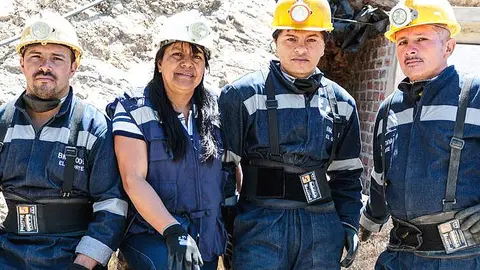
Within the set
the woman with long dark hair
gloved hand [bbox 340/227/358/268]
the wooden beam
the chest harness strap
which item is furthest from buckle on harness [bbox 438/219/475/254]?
the wooden beam

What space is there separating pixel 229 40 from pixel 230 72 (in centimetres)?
61

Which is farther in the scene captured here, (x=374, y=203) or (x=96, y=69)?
(x=96, y=69)

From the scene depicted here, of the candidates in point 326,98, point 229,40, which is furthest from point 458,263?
point 229,40

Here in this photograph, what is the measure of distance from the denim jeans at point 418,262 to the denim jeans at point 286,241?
0.25 meters

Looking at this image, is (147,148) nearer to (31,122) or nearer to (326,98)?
(31,122)

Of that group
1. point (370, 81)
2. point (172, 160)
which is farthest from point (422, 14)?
point (370, 81)

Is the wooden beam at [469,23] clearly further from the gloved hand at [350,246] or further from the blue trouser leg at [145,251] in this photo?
the blue trouser leg at [145,251]

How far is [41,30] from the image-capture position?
2.82 metres

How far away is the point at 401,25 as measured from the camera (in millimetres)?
2779

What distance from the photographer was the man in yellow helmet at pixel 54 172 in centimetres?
275

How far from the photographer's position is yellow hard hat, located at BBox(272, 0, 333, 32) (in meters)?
2.94

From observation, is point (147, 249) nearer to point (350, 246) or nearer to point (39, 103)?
point (39, 103)

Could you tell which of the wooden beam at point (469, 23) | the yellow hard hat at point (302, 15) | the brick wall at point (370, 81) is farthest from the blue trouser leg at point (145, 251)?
the wooden beam at point (469, 23)

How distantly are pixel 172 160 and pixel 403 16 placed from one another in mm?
1336
